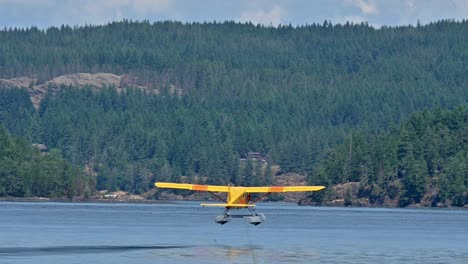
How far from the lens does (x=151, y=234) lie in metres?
112

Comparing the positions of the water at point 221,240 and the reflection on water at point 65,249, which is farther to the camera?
the water at point 221,240

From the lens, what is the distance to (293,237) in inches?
4400

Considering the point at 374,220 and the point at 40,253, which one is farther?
the point at 374,220

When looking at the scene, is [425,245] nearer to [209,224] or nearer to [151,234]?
[151,234]

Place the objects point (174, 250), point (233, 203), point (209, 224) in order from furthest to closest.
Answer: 1. point (209, 224)
2. point (233, 203)
3. point (174, 250)

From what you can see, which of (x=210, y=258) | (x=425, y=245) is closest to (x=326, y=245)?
(x=425, y=245)

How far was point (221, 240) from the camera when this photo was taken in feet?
348

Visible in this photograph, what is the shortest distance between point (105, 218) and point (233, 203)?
1610 inches

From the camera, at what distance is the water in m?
87.7

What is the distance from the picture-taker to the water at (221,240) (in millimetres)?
87688

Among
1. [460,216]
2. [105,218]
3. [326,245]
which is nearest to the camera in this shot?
[326,245]

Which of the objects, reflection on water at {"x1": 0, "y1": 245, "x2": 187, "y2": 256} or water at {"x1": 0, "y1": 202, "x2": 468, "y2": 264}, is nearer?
reflection on water at {"x1": 0, "y1": 245, "x2": 187, "y2": 256}

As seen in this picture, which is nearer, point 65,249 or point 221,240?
point 65,249

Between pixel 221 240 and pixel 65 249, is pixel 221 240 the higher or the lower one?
the higher one
